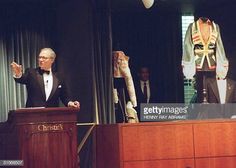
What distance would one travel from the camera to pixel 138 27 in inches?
279

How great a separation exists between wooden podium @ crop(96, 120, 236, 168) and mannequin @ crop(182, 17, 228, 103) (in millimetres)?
798

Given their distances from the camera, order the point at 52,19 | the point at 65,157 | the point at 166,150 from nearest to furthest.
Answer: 1. the point at 65,157
2. the point at 166,150
3. the point at 52,19

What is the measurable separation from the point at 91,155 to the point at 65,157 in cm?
153

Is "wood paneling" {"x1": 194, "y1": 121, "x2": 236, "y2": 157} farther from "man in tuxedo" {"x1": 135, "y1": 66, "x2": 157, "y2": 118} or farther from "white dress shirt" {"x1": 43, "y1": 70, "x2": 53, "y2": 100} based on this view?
"white dress shirt" {"x1": 43, "y1": 70, "x2": 53, "y2": 100}

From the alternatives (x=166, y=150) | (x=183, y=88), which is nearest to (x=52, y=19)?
(x=183, y=88)

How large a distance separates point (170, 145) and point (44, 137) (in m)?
1.45

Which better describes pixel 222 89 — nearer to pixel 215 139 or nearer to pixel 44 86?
pixel 215 139

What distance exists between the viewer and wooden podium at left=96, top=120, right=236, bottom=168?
5.45 meters

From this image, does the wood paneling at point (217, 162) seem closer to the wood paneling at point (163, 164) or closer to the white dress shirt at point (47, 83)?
the wood paneling at point (163, 164)

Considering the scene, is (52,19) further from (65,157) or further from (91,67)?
(65,157)

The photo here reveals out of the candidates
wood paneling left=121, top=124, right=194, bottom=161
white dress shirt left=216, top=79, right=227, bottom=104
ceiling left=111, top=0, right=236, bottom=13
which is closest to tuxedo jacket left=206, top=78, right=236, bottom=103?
white dress shirt left=216, top=79, right=227, bottom=104
